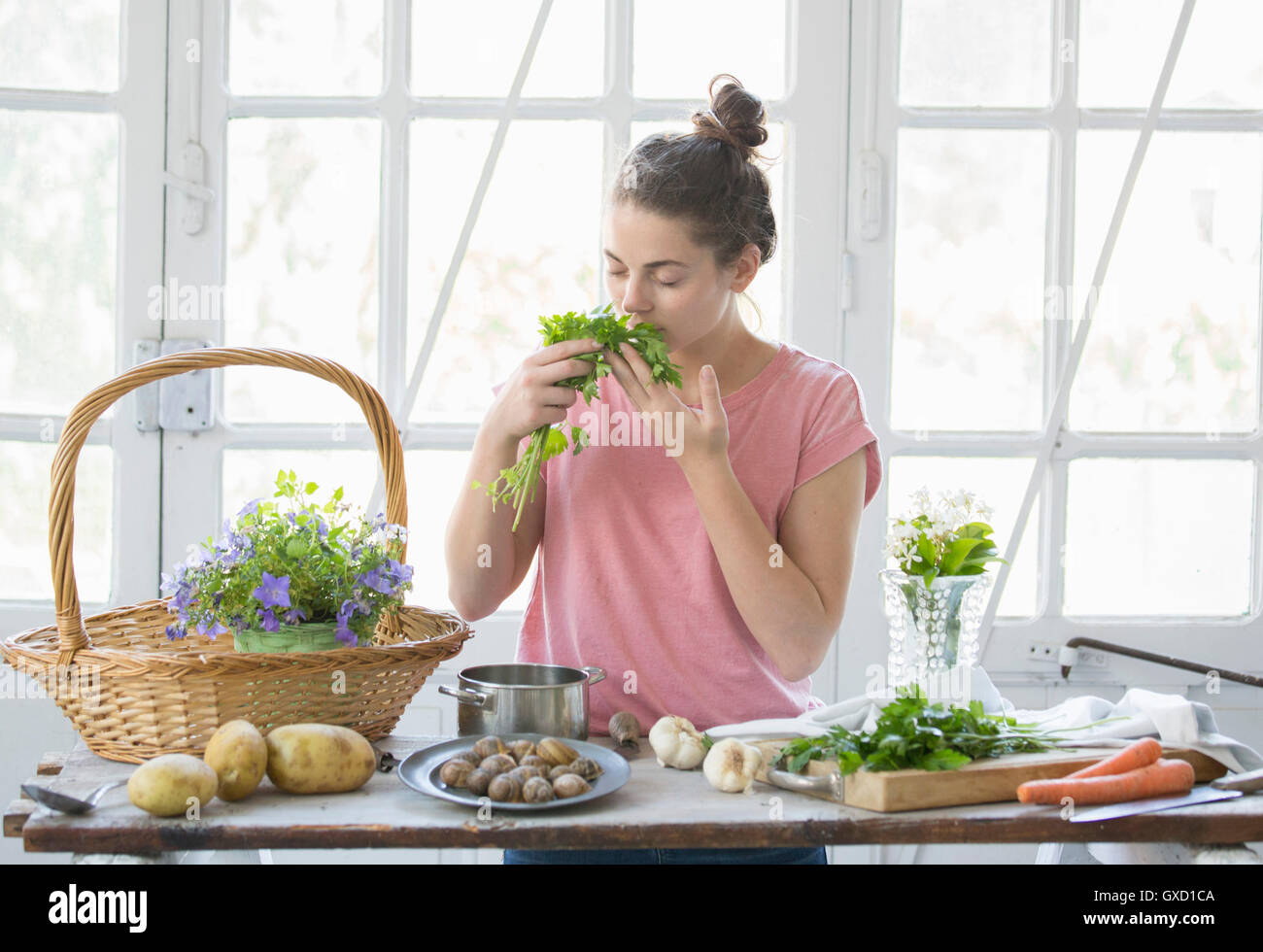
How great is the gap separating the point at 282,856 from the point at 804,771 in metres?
2.00

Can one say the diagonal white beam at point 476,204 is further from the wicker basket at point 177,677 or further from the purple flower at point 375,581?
the purple flower at point 375,581

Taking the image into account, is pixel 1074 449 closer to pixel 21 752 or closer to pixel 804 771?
pixel 804 771

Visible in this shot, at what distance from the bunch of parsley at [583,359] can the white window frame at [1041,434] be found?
4.28 ft

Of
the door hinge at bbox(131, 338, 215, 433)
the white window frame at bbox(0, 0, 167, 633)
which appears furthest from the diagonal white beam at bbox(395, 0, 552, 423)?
the white window frame at bbox(0, 0, 167, 633)

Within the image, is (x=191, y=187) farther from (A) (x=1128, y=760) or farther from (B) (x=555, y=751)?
(A) (x=1128, y=760)

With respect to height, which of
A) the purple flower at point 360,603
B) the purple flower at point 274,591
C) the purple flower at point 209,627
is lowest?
the purple flower at point 209,627

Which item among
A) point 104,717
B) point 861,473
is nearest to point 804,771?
point 861,473

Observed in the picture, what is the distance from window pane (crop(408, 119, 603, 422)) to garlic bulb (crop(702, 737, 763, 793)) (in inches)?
65.4

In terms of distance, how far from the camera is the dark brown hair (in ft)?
6.11

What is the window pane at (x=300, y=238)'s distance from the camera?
2.93 metres

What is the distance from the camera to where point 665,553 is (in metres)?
1.95

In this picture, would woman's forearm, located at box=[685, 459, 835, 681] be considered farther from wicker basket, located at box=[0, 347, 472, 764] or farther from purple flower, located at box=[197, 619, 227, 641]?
purple flower, located at box=[197, 619, 227, 641]

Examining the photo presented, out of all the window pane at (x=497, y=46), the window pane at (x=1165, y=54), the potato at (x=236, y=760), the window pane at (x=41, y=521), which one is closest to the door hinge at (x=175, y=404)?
the window pane at (x=41, y=521)
